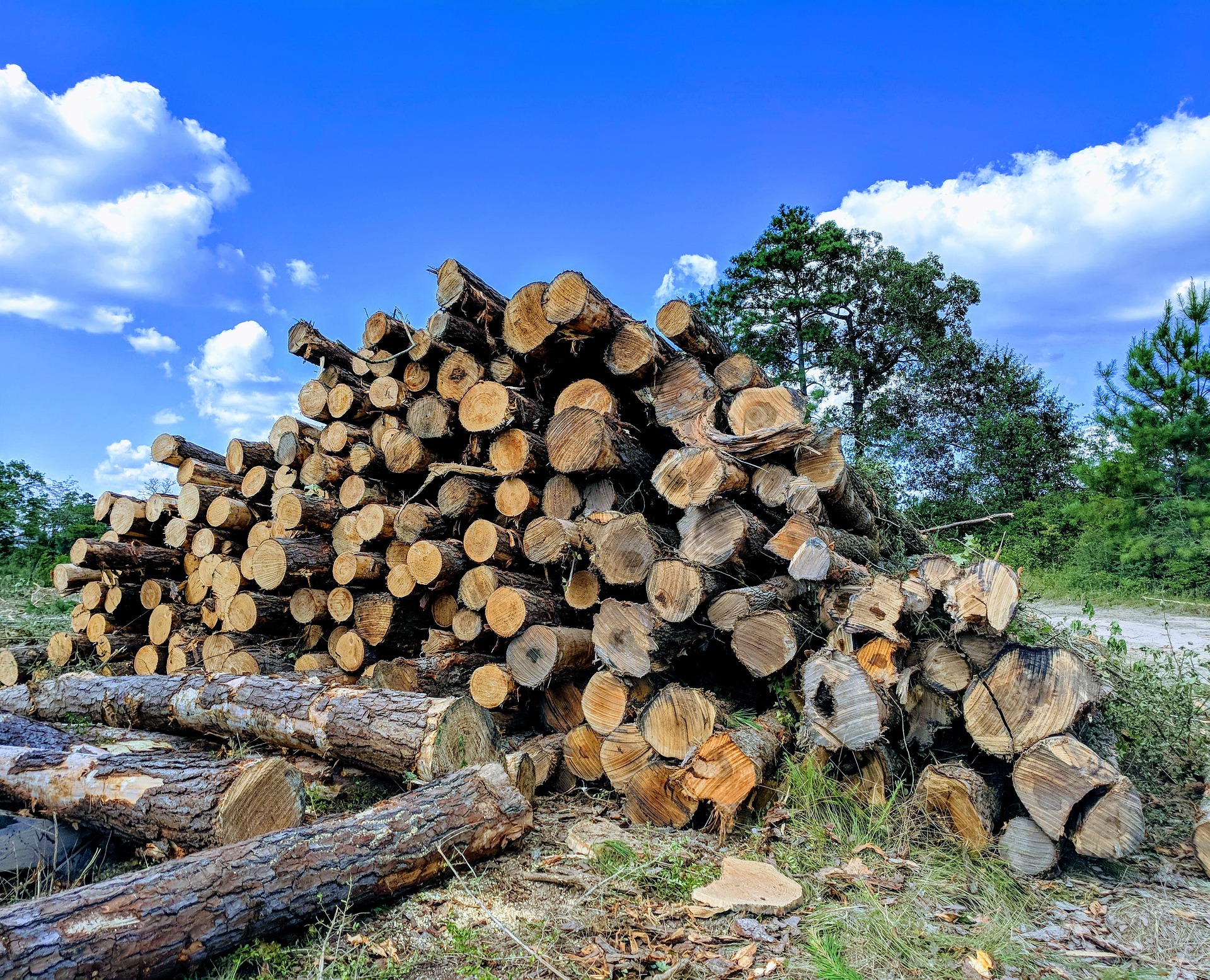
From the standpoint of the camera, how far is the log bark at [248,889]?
211 cm

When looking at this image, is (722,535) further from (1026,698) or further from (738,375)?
(1026,698)

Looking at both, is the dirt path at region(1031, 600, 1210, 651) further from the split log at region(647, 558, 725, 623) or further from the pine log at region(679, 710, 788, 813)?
the pine log at region(679, 710, 788, 813)

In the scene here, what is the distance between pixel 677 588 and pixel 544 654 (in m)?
0.88

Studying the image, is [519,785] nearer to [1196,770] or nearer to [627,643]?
[627,643]

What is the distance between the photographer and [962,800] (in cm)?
303

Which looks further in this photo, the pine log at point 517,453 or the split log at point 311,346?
the split log at point 311,346

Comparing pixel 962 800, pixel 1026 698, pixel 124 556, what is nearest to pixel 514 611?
pixel 962 800

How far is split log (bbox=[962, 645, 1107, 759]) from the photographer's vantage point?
9.78 feet

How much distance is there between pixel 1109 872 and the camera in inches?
118

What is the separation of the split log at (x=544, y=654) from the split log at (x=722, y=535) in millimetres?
839

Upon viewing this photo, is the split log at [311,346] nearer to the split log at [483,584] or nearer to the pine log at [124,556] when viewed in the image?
the pine log at [124,556]

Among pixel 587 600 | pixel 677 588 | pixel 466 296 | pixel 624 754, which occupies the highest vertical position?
pixel 466 296

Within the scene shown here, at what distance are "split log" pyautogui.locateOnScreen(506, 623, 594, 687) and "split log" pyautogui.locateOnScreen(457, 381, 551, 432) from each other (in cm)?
125

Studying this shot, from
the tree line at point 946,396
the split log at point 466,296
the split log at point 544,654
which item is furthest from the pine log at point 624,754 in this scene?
the tree line at point 946,396
